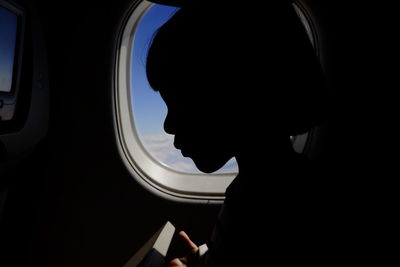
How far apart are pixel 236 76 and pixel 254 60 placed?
0.18ft

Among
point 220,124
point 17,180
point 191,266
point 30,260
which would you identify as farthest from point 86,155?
point 220,124

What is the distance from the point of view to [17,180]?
4.21ft

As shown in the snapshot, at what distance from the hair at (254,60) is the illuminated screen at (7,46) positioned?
65 cm

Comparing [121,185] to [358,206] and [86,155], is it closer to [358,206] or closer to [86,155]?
[86,155]

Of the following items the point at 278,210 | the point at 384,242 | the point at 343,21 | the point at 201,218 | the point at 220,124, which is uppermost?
the point at 343,21

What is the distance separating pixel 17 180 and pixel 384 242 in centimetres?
159

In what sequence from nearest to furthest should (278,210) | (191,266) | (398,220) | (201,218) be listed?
(278,210) → (398,220) → (191,266) → (201,218)

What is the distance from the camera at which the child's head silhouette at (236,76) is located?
1.78 ft

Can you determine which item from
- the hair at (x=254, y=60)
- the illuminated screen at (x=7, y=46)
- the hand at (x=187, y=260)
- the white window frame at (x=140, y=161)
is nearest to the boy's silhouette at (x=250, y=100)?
the hair at (x=254, y=60)

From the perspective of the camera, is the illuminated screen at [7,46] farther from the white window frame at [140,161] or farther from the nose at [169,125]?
the nose at [169,125]

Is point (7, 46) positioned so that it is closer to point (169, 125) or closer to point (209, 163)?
point (169, 125)

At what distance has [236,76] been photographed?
0.56 m

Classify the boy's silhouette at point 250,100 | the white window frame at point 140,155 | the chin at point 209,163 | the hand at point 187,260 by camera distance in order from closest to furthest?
the boy's silhouette at point 250,100 → the chin at point 209,163 → the hand at point 187,260 → the white window frame at point 140,155

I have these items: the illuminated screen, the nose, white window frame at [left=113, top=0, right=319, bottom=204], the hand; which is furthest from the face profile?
white window frame at [left=113, top=0, right=319, bottom=204]
